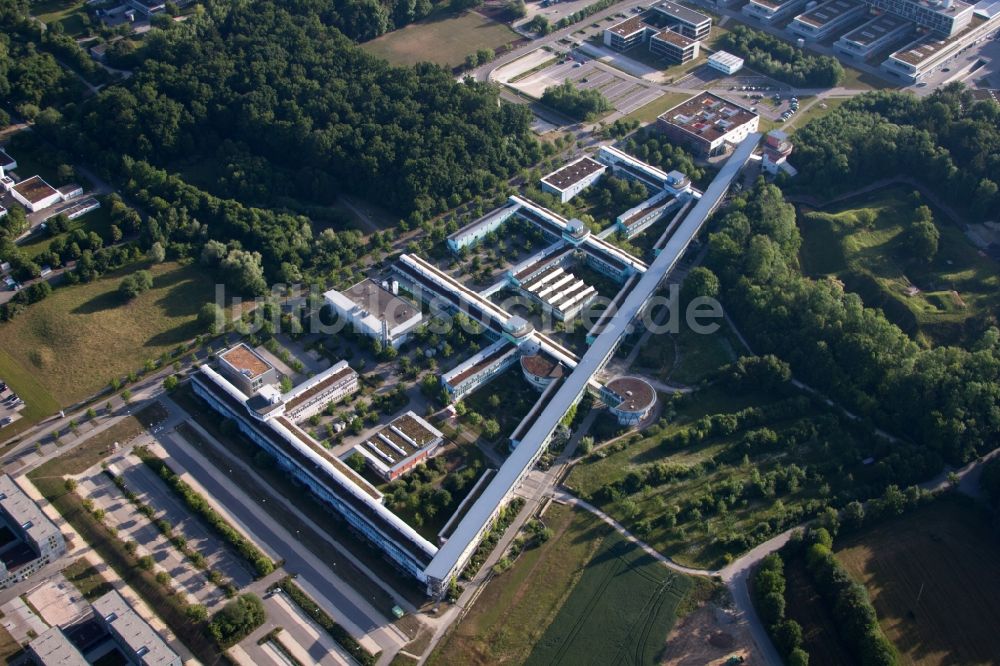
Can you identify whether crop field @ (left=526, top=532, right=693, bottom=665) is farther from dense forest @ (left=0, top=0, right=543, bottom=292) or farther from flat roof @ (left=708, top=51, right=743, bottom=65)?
flat roof @ (left=708, top=51, right=743, bottom=65)

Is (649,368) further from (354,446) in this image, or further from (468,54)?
(468,54)

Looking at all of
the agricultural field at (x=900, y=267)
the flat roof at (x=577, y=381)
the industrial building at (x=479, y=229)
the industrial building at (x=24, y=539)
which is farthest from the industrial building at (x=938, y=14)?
the industrial building at (x=24, y=539)

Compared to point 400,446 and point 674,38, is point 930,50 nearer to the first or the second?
point 674,38

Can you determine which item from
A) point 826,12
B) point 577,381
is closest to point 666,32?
point 826,12

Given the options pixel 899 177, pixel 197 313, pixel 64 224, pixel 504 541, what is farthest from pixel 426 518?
pixel 899 177

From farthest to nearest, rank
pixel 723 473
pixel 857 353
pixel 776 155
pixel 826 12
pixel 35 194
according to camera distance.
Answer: pixel 826 12 < pixel 776 155 < pixel 35 194 < pixel 857 353 < pixel 723 473

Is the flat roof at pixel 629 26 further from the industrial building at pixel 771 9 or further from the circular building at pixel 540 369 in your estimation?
the circular building at pixel 540 369

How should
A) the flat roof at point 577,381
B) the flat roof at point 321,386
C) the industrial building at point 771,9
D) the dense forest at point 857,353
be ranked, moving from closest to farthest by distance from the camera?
Answer: 1. the flat roof at point 577,381
2. the dense forest at point 857,353
3. the flat roof at point 321,386
4. the industrial building at point 771,9
